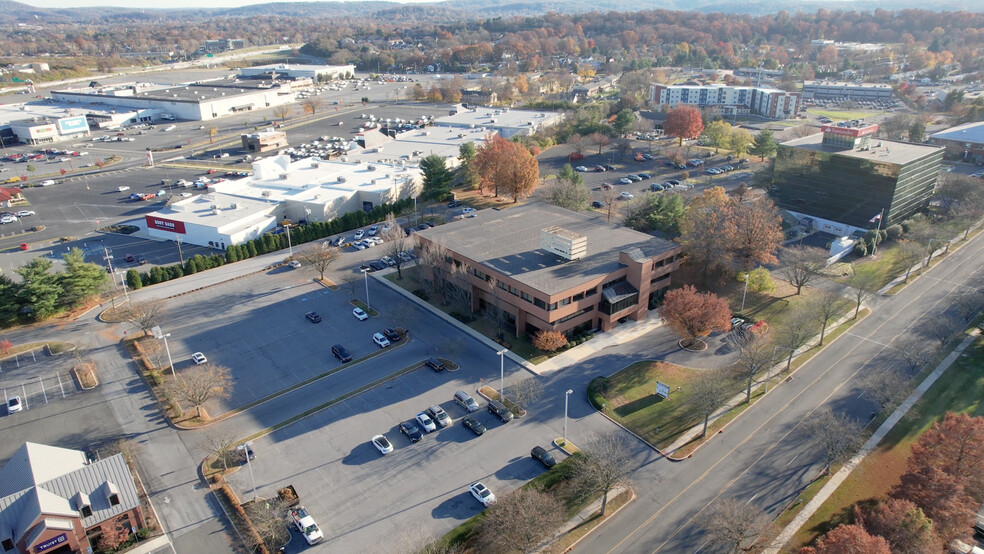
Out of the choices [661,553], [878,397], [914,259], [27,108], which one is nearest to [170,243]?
[661,553]

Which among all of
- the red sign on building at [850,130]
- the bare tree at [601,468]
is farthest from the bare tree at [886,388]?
the red sign on building at [850,130]

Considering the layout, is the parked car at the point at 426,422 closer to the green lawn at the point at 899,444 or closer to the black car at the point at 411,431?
the black car at the point at 411,431

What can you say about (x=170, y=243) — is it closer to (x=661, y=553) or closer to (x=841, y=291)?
(x=661, y=553)

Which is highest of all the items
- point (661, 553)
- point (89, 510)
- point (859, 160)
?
point (859, 160)

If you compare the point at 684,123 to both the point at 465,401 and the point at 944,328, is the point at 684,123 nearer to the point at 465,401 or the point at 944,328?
the point at 944,328

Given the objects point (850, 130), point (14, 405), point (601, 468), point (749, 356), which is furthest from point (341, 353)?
point (850, 130)
